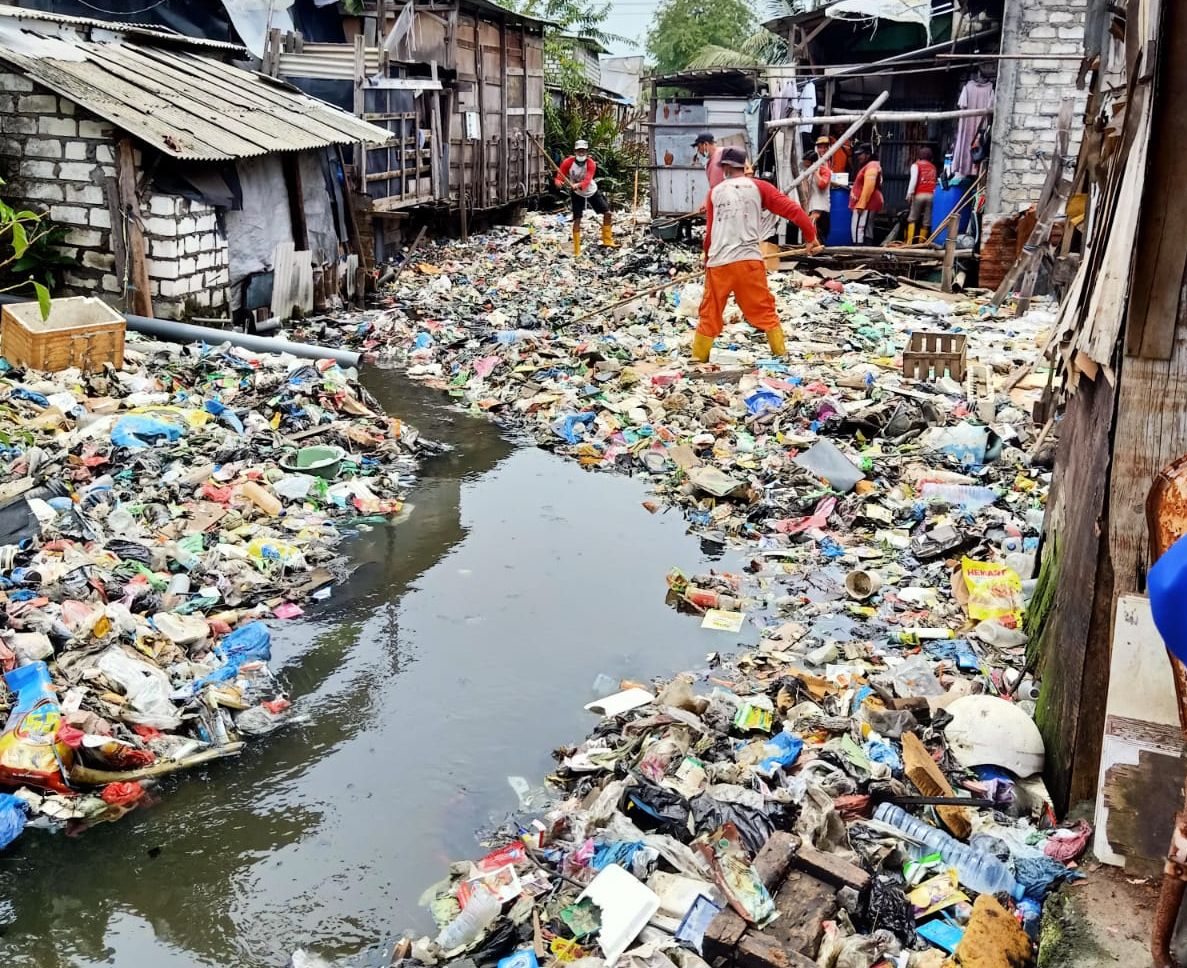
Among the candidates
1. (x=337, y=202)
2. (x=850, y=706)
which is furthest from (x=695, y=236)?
(x=850, y=706)

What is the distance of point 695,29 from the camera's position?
3606cm

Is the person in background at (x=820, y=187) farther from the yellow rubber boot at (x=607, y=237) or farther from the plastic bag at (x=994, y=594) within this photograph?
the plastic bag at (x=994, y=594)

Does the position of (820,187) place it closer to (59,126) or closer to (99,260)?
(99,260)

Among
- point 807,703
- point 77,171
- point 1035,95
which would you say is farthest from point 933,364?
point 77,171

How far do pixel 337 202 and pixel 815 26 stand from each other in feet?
23.8

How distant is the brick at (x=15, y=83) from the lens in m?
8.92

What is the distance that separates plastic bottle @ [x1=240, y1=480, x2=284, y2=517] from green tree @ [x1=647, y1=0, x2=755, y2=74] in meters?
32.4

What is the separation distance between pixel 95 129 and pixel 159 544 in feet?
16.2

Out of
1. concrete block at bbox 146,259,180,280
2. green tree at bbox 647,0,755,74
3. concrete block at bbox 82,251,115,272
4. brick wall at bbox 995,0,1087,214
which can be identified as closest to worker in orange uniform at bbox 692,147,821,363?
concrete block at bbox 146,259,180,280

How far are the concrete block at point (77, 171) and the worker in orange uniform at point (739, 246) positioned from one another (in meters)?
5.15

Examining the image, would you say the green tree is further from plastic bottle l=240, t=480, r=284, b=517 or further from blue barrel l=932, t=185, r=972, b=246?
plastic bottle l=240, t=480, r=284, b=517

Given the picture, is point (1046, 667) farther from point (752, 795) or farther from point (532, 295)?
point (532, 295)

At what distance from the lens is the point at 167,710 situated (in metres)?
4.16

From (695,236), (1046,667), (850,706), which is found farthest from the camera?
(695,236)
